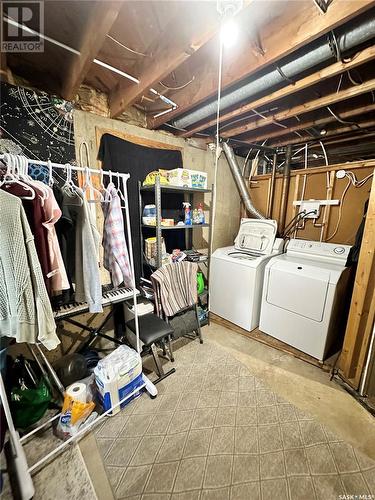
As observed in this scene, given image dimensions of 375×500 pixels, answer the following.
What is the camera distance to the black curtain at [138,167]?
2000mm

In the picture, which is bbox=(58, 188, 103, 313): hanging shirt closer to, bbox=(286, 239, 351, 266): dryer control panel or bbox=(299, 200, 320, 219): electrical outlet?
bbox=(286, 239, 351, 266): dryer control panel

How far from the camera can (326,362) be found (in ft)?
6.70

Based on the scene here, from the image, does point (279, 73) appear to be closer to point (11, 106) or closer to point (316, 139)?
point (316, 139)

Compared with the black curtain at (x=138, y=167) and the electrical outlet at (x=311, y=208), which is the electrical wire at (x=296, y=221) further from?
the black curtain at (x=138, y=167)

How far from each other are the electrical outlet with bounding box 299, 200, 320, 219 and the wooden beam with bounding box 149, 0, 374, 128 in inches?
78.6

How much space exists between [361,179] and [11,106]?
11.5ft

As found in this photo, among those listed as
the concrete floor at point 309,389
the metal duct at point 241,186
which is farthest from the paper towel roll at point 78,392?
the metal duct at point 241,186

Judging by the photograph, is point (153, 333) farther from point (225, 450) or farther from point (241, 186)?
point (241, 186)

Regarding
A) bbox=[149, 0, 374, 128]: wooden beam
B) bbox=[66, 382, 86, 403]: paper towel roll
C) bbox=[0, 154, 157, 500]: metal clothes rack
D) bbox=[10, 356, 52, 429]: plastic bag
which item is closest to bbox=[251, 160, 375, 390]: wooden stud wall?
bbox=[149, 0, 374, 128]: wooden beam

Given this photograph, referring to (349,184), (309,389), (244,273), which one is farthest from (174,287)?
(349,184)

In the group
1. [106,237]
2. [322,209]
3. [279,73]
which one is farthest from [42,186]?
[322,209]

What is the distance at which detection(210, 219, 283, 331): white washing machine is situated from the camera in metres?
2.39

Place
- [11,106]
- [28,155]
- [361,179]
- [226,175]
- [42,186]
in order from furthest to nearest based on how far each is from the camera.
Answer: [226,175] < [361,179] < [28,155] < [11,106] < [42,186]

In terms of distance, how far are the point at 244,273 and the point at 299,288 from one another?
1.91ft
